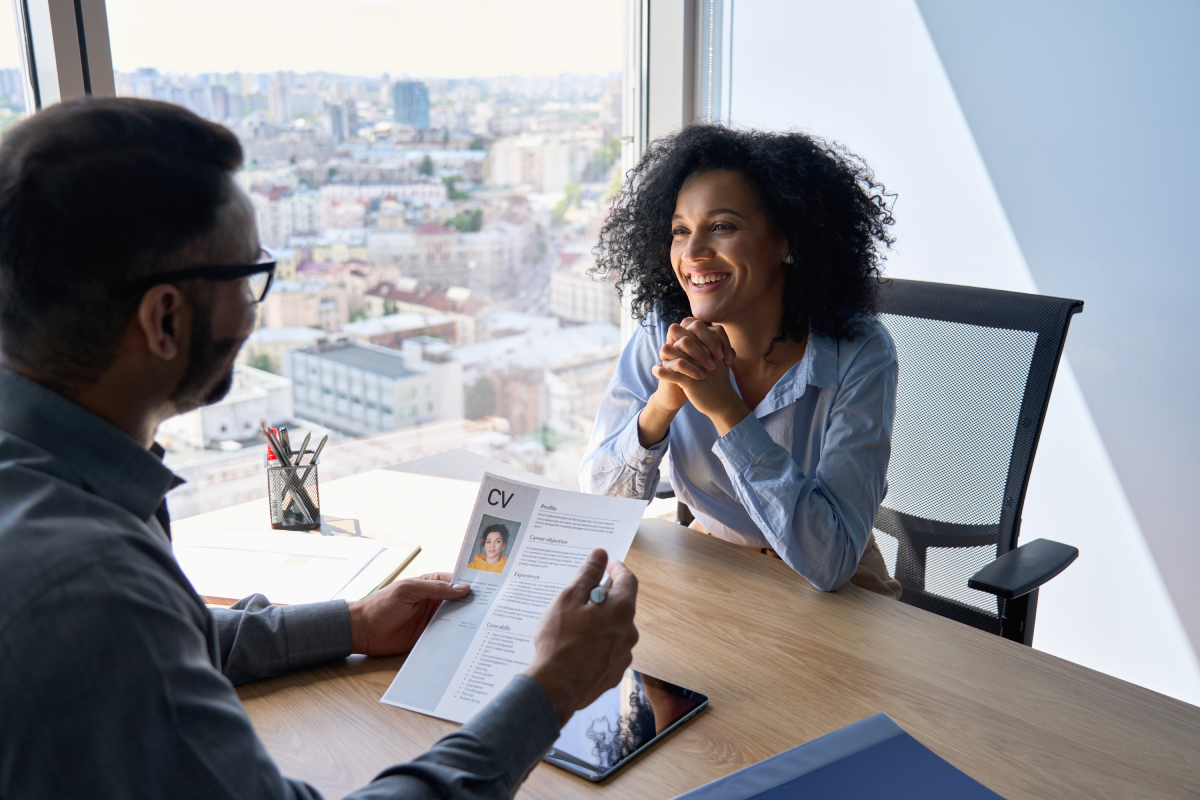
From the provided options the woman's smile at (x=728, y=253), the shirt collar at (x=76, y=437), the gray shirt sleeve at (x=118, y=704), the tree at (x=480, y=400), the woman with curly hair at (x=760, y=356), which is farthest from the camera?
the tree at (x=480, y=400)

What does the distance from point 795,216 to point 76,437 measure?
4.32 feet

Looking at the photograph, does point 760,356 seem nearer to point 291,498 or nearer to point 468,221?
point 291,498

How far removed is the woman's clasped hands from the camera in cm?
144

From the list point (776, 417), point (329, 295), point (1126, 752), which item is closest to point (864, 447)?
point (776, 417)

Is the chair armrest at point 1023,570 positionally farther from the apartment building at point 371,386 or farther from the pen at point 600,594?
the apartment building at point 371,386

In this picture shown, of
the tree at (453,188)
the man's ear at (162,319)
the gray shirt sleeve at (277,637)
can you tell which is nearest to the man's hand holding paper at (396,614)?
the gray shirt sleeve at (277,637)

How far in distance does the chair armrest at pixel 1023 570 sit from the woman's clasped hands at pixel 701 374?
1.51ft

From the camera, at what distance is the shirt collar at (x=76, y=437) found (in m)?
0.67

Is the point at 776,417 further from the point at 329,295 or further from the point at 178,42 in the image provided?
the point at 178,42

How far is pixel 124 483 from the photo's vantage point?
70cm

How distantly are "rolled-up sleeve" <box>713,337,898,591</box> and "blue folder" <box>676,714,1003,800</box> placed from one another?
1.24ft

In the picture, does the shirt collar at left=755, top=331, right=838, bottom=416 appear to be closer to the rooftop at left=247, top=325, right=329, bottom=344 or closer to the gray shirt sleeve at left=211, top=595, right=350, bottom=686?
the gray shirt sleeve at left=211, top=595, right=350, bottom=686

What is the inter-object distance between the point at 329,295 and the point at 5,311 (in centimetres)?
180

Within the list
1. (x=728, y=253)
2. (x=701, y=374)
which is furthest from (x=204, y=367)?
(x=728, y=253)
